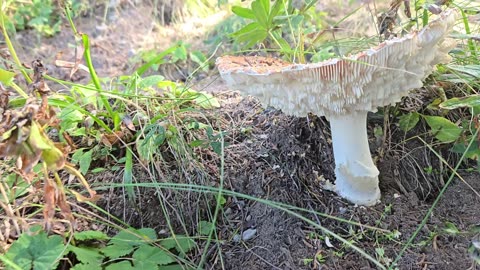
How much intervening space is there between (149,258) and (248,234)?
342 millimetres

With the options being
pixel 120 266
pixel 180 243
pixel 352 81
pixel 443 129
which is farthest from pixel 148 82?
pixel 443 129

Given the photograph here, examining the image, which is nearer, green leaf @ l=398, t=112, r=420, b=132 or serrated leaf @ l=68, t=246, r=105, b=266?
serrated leaf @ l=68, t=246, r=105, b=266

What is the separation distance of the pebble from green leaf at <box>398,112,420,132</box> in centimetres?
62

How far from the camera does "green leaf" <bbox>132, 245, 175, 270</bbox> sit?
1292mm

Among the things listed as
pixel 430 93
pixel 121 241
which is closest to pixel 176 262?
pixel 121 241

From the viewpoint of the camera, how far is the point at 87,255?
51.6 inches

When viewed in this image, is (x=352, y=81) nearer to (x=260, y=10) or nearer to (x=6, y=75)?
(x=260, y=10)

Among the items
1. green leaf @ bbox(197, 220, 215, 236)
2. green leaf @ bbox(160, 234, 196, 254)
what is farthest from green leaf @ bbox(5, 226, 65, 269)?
green leaf @ bbox(197, 220, 215, 236)

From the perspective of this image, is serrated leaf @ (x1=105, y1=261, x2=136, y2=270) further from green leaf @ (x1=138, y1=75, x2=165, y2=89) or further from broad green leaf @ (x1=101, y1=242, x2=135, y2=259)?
green leaf @ (x1=138, y1=75, x2=165, y2=89)

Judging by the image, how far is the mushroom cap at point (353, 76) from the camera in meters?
1.11

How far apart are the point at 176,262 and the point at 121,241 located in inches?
7.0

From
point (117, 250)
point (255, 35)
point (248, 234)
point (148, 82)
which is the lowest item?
point (248, 234)

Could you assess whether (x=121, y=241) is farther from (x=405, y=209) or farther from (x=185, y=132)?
(x=405, y=209)

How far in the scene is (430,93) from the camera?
65.4 inches
